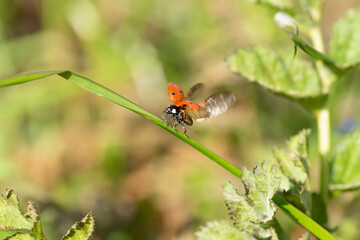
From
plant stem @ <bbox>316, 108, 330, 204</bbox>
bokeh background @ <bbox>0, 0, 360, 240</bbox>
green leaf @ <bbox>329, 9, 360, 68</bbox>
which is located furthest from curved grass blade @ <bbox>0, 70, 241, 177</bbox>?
bokeh background @ <bbox>0, 0, 360, 240</bbox>

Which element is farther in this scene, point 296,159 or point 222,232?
point 296,159

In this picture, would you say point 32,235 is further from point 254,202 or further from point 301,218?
point 301,218

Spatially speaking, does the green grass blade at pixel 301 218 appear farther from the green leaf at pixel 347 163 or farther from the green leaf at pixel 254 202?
the green leaf at pixel 347 163

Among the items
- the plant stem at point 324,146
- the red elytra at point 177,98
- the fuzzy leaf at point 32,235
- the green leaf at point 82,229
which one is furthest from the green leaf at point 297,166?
the fuzzy leaf at point 32,235

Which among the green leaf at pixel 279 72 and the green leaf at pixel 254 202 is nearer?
the green leaf at pixel 254 202

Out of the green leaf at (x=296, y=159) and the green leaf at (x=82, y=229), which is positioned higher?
the green leaf at (x=296, y=159)

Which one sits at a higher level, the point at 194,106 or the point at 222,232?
the point at 194,106

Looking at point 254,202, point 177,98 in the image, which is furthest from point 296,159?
point 177,98
